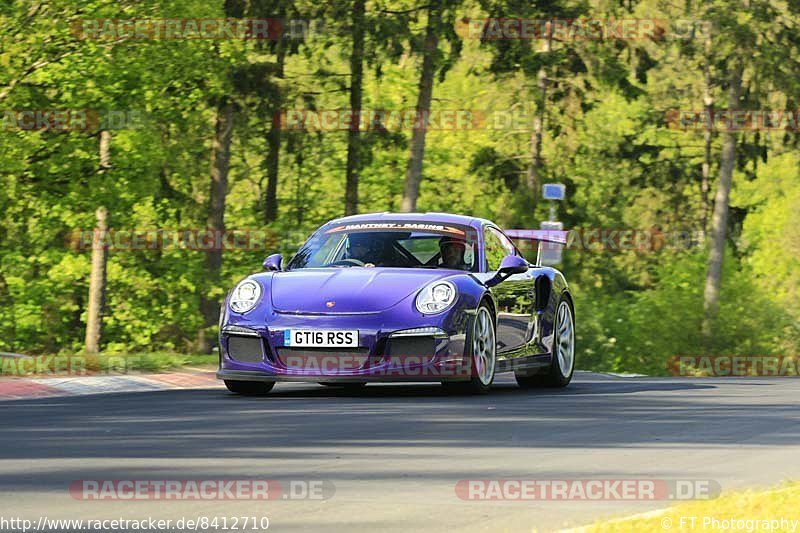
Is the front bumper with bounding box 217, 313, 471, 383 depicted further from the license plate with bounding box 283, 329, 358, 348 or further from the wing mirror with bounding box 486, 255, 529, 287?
the wing mirror with bounding box 486, 255, 529, 287

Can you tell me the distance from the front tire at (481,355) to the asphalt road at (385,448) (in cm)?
24

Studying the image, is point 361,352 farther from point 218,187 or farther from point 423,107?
point 218,187

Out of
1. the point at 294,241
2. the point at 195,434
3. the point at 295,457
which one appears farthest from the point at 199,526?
the point at 294,241

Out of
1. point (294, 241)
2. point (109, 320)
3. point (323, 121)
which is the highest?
point (323, 121)

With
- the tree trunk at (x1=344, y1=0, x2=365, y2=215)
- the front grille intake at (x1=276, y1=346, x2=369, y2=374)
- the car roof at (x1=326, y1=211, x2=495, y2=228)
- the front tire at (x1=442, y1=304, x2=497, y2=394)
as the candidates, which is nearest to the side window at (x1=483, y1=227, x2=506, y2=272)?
the car roof at (x1=326, y1=211, x2=495, y2=228)

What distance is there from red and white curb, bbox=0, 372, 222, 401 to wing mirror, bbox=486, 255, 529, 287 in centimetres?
296

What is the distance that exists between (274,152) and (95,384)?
2844cm

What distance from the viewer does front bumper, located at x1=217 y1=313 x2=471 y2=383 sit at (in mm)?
12445

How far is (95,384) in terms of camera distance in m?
14.3

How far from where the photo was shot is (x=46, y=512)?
664 cm

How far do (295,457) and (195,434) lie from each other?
135cm

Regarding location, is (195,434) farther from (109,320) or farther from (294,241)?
(109,320)

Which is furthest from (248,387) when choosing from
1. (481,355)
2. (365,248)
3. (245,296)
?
(481,355)

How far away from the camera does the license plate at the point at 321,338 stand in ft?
40.7
